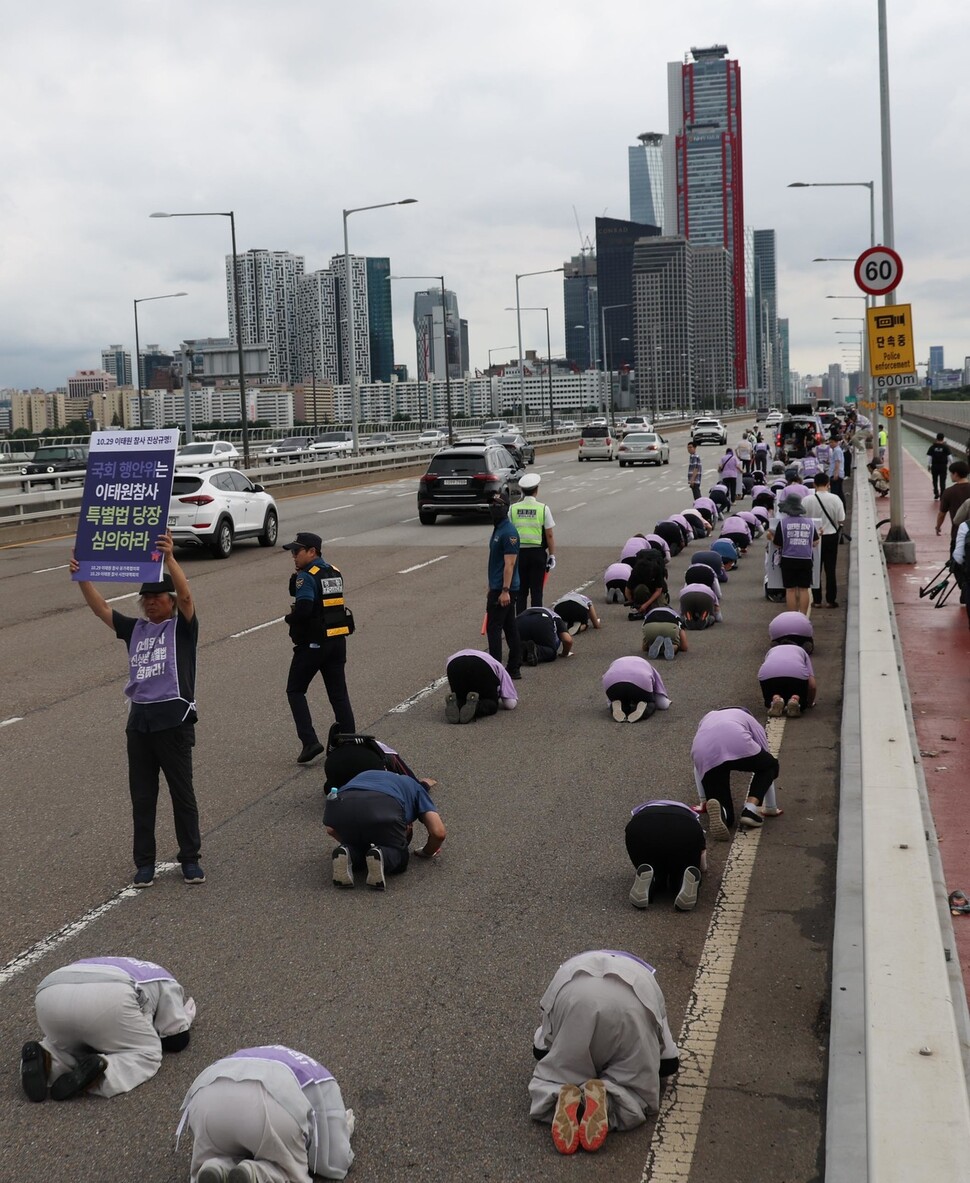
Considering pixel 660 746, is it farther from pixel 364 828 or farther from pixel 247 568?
pixel 247 568

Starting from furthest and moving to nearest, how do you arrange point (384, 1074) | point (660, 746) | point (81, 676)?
1. point (81, 676)
2. point (660, 746)
3. point (384, 1074)

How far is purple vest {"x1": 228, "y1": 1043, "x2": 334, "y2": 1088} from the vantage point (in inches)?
181

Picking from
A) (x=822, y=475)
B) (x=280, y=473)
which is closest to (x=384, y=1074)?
(x=822, y=475)

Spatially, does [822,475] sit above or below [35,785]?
above

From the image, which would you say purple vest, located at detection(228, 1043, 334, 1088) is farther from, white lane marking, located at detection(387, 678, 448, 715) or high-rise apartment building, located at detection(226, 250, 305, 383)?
high-rise apartment building, located at detection(226, 250, 305, 383)

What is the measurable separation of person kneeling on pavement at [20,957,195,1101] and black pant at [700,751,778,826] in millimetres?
3879

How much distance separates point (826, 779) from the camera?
951 cm

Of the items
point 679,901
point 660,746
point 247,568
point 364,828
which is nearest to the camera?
point 679,901

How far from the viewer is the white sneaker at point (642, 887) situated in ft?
23.1

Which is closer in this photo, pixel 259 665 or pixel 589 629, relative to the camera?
pixel 259 665

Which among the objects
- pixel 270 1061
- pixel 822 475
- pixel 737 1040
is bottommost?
pixel 737 1040

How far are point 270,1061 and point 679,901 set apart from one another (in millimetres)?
2990

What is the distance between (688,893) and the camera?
6977 mm

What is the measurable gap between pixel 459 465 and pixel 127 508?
24285mm
